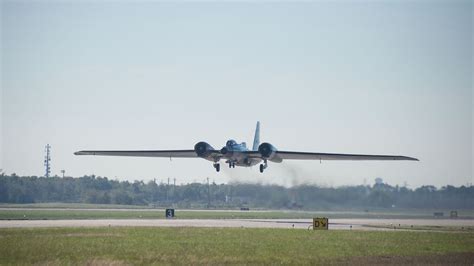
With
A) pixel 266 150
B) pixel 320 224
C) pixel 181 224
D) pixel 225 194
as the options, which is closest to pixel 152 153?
pixel 266 150

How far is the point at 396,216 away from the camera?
242 feet

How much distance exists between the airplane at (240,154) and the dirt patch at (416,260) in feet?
94.7

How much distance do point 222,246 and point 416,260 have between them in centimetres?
873

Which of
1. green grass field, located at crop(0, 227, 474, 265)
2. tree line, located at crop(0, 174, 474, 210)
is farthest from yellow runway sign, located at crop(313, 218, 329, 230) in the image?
tree line, located at crop(0, 174, 474, 210)

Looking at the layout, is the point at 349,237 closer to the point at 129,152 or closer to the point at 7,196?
the point at 129,152

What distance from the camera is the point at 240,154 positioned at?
6097 centimetres

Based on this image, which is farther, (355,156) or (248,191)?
(248,191)

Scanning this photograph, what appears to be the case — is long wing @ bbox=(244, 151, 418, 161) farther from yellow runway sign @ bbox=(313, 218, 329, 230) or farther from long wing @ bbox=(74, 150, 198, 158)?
yellow runway sign @ bbox=(313, 218, 329, 230)

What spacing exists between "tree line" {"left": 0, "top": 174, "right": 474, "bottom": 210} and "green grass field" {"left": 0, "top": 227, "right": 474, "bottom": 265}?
1792 cm

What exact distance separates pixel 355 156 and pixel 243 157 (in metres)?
9.63

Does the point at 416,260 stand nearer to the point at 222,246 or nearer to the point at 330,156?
the point at 222,246

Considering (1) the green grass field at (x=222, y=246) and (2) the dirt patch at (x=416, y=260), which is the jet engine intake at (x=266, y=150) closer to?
(1) the green grass field at (x=222, y=246)

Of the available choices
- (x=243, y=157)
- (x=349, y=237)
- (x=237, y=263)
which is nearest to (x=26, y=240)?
(x=237, y=263)

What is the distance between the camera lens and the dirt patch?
2962 centimetres
